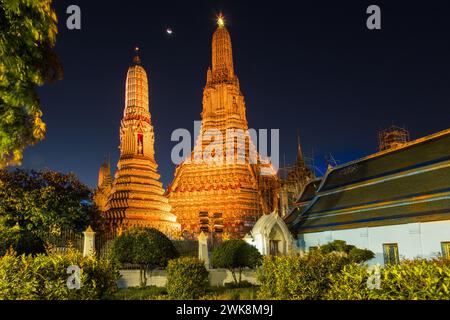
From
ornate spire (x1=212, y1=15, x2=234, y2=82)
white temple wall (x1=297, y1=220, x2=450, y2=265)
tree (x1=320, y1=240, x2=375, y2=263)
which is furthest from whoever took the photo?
ornate spire (x1=212, y1=15, x2=234, y2=82)

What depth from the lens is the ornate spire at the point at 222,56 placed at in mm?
49531

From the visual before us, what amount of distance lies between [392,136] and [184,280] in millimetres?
Result: 31887

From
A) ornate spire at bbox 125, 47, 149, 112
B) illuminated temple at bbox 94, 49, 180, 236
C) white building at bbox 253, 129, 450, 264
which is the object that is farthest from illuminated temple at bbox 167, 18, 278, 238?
white building at bbox 253, 129, 450, 264

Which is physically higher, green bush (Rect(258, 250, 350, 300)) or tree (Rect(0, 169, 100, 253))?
tree (Rect(0, 169, 100, 253))

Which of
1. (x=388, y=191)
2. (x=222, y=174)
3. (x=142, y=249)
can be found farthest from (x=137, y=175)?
(x=388, y=191)

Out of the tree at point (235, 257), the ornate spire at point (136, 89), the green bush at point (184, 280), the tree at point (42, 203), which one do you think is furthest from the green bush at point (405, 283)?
the ornate spire at point (136, 89)

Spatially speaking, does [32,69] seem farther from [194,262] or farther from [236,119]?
[236,119]

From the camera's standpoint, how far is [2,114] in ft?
26.8

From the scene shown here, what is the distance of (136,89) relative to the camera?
1425 inches

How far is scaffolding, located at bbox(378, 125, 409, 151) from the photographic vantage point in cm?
3828

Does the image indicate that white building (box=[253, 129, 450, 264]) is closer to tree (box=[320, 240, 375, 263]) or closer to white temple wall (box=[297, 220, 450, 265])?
white temple wall (box=[297, 220, 450, 265])

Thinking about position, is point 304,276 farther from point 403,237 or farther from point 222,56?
point 222,56

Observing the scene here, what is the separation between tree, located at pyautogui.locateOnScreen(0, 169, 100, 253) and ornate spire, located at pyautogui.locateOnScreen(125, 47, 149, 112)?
48.6ft
